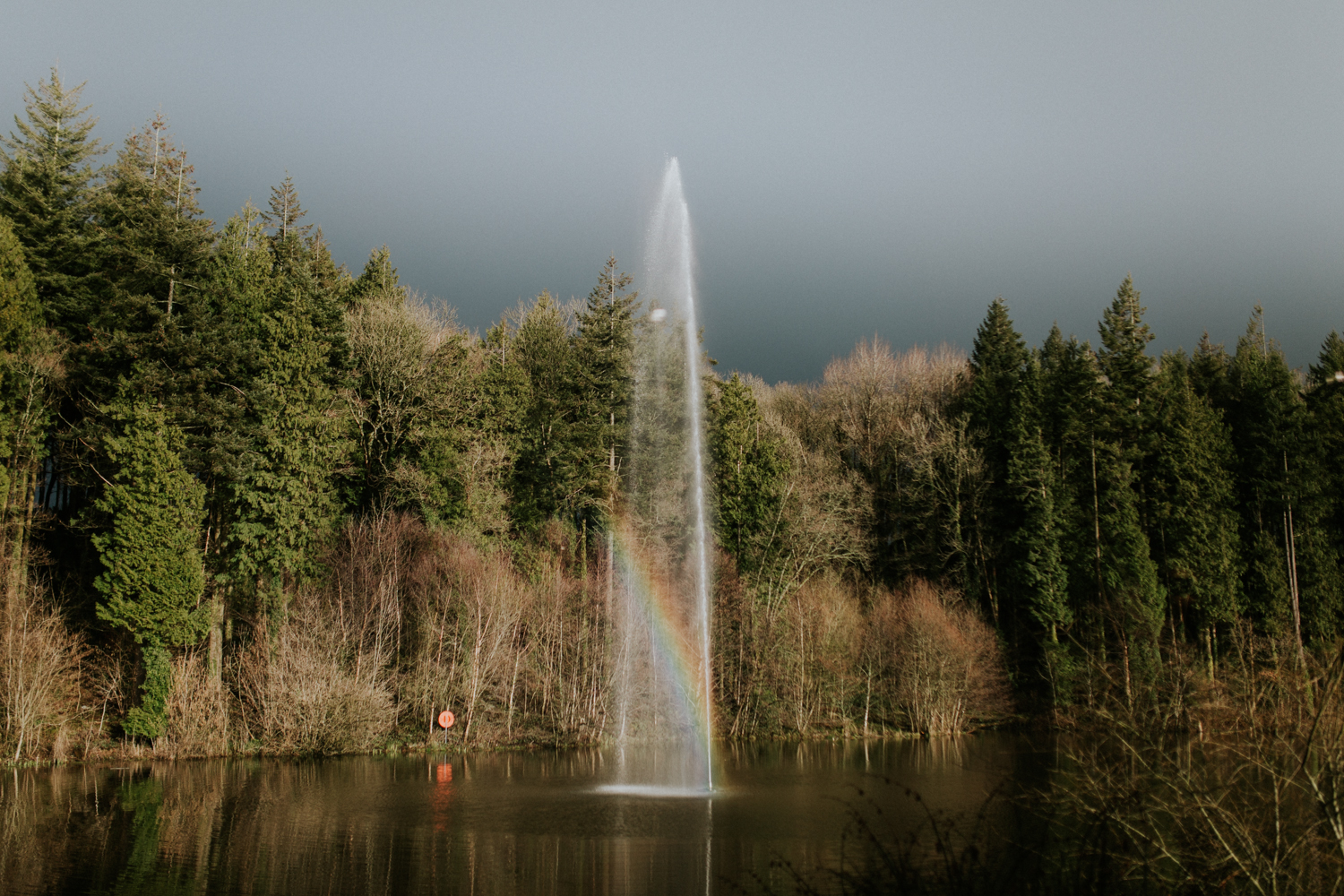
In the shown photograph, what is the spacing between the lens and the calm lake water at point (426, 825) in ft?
48.3

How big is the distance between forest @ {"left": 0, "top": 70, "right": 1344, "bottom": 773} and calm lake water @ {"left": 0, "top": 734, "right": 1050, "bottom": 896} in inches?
185

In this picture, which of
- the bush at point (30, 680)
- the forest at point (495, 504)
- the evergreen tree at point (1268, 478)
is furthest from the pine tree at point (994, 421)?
the bush at point (30, 680)

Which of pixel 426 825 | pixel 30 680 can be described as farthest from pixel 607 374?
pixel 426 825

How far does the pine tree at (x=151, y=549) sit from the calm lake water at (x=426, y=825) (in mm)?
4280

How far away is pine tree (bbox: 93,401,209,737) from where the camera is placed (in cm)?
3072

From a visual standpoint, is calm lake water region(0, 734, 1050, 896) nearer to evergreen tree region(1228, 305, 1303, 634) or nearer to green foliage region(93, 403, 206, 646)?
green foliage region(93, 403, 206, 646)

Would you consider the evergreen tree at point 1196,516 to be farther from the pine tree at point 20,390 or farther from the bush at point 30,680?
the pine tree at point 20,390

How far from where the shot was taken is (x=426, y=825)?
63.1 ft

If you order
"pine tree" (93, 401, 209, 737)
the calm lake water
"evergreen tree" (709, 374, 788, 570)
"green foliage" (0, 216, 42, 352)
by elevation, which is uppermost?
"green foliage" (0, 216, 42, 352)

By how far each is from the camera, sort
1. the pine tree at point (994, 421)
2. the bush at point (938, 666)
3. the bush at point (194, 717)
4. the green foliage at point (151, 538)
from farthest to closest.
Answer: the pine tree at point (994, 421) < the bush at point (938, 666) < the green foliage at point (151, 538) < the bush at point (194, 717)

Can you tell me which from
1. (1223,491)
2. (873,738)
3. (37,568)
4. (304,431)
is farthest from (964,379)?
(37,568)

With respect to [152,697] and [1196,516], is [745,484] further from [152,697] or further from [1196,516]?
[152,697]

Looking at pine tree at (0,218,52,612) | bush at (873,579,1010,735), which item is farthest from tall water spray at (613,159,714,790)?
pine tree at (0,218,52,612)

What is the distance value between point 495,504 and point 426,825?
22.3 m
